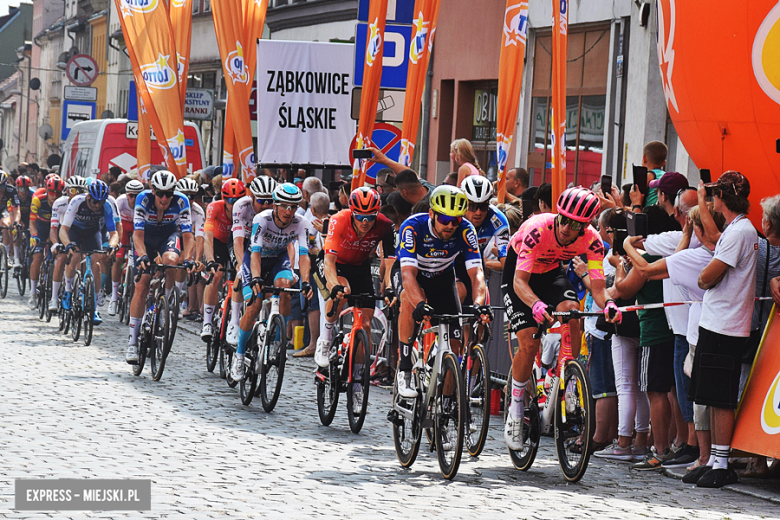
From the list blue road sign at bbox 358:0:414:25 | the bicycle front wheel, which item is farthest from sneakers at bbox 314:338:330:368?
blue road sign at bbox 358:0:414:25

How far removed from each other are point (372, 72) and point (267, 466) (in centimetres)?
673

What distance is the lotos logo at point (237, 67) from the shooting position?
18281 mm

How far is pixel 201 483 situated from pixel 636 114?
12157 millimetres

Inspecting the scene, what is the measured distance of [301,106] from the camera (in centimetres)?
1736

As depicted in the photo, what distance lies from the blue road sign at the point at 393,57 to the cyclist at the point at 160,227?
2.62 m

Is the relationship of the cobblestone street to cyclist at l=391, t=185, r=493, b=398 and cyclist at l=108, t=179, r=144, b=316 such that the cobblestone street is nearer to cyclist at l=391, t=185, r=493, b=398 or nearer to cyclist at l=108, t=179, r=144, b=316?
cyclist at l=391, t=185, r=493, b=398

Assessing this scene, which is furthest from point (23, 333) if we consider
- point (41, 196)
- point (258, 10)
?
point (258, 10)

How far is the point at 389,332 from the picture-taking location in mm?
13289

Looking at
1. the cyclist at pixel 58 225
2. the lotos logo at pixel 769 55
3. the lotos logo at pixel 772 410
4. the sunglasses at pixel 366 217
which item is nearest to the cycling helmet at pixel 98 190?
the cyclist at pixel 58 225

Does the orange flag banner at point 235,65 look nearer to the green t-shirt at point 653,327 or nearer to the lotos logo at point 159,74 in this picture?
the lotos logo at point 159,74

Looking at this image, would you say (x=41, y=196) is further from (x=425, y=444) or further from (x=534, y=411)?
(x=534, y=411)

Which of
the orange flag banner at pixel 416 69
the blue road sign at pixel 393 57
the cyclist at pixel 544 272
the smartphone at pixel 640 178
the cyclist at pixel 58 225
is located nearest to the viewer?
the cyclist at pixel 544 272

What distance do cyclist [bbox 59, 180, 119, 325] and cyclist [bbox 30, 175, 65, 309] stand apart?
2.59 meters

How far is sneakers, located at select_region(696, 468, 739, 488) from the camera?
8.52m
